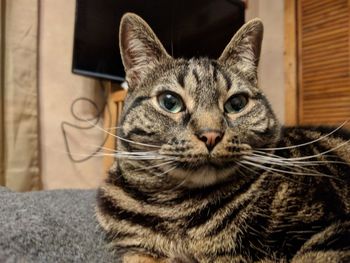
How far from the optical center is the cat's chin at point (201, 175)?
71cm

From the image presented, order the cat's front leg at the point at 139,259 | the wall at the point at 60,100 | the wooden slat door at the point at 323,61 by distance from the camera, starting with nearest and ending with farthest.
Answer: the cat's front leg at the point at 139,259, the wall at the point at 60,100, the wooden slat door at the point at 323,61

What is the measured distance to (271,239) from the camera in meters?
0.69

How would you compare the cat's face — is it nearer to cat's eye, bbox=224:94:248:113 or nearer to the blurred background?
cat's eye, bbox=224:94:248:113

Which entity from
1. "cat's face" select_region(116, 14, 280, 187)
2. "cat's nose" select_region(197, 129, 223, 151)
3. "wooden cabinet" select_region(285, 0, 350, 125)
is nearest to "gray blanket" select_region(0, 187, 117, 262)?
"cat's face" select_region(116, 14, 280, 187)

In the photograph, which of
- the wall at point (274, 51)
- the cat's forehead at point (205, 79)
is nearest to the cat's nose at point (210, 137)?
the cat's forehead at point (205, 79)

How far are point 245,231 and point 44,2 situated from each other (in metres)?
1.59

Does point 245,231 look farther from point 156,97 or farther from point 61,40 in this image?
point 61,40

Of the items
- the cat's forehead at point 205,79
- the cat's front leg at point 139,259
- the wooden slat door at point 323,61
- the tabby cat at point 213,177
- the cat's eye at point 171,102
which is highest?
the wooden slat door at point 323,61

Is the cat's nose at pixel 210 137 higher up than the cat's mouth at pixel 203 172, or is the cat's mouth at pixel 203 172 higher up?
the cat's nose at pixel 210 137

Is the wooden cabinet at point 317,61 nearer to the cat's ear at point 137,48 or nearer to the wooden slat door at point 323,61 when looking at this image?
the wooden slat door at point 323,61

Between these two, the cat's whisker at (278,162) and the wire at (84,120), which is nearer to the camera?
the cat's whisker at (278,162)

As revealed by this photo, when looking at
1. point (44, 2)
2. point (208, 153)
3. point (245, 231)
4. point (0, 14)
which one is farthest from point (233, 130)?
point (44, 2)

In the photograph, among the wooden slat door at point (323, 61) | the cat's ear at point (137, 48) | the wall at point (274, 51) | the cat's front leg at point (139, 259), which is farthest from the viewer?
the wall at point (274, 51)

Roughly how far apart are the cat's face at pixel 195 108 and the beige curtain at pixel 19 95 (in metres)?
0.96
